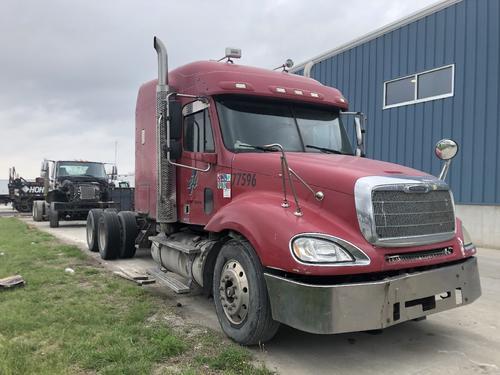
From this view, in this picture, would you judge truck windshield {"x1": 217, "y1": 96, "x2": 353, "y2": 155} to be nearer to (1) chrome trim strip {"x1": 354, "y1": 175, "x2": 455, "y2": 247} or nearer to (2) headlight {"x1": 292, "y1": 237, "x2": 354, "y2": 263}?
(1) chrome trim strip {"x1": 354, "y1": 175, "x2": 455, "y2": 247}

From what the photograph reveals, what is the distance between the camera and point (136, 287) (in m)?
6.52

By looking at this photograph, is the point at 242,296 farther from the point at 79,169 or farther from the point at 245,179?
the point at 79,169

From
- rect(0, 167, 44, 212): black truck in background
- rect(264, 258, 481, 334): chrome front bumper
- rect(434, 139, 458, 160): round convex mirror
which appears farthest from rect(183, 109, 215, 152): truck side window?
rect(0, 167, 44, 212): black truck in background

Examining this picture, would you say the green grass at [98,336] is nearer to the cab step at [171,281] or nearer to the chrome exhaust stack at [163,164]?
the cab step at [171,281]

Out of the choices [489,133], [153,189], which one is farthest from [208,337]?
[489,133]

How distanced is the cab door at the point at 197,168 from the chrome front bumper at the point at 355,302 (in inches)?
73.6

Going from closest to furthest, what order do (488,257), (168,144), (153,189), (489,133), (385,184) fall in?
(385,184) → (168,144) → (153,189) → (488,257) → (489,133)

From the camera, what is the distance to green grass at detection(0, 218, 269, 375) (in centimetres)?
374

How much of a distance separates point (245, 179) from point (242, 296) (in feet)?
3.97

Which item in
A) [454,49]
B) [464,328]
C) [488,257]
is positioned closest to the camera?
[464,328]

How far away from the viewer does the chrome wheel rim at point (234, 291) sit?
4227 millimetres

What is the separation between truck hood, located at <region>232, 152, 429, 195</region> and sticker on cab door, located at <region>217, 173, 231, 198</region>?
0.18 meters

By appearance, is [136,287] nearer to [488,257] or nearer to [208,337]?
[208,337]

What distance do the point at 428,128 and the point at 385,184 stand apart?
1008 cm
